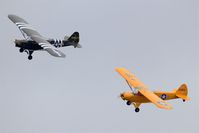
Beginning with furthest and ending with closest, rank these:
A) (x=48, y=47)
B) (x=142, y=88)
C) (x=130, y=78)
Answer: (x=130, y=78) → (x=142, y=88) → (x=48, y=47)

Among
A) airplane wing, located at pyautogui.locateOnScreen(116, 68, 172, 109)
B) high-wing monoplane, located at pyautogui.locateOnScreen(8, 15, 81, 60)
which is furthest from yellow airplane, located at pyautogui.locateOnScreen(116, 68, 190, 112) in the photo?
high-wing monoplane, located at pyautogui.locateOnScreen(8, 15, 81, 60)

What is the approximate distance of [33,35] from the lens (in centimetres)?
11069

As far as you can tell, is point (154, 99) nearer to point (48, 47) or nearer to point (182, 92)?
point (182, 92)

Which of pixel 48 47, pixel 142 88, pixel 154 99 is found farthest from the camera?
pixel 142 88

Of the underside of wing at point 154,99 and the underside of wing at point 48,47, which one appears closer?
the underside of wing at point 154,99

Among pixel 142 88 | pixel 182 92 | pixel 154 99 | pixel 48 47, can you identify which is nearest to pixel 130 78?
pixel 142 88

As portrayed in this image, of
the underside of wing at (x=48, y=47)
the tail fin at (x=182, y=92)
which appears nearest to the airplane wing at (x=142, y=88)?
the tail fin at (x=182, y=92)

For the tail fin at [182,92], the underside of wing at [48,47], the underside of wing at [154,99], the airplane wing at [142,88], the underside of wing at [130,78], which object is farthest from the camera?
the underside of wing at [130,78]

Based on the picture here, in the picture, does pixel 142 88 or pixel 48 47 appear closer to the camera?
pixel 48 47

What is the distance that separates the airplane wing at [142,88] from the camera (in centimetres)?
9844

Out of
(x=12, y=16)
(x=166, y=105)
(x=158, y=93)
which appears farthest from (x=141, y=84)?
(x=12, y=16)

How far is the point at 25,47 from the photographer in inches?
4237

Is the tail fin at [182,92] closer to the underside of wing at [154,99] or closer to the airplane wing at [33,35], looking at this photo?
the underside of wing at [154,99]

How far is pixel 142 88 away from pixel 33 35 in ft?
50.4
